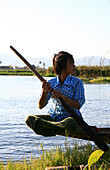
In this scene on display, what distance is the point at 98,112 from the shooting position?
15453mm

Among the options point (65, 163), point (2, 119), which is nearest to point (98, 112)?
point (2, 119)

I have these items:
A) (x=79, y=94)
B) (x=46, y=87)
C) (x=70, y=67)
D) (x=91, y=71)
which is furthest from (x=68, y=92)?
(x=91, y=71)

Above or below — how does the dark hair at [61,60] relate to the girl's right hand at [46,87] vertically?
above

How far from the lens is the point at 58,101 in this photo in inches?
173

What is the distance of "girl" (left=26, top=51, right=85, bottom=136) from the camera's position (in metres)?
4.32

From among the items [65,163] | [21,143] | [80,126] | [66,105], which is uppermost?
[66,105]

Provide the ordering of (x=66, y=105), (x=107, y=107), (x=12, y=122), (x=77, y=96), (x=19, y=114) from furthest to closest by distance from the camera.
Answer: (x=107, y=107) < (x=19, y=114) < (x=12, y=122) < (x=77, y=96) < (x=66, y=105)

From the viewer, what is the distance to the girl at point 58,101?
4.32 metres

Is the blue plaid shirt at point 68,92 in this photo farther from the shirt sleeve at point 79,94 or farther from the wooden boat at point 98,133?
the wooden boat at point 98,133

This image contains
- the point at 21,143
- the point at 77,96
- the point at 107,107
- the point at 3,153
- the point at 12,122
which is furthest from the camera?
the point at 107,107

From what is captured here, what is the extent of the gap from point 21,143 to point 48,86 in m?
5.28

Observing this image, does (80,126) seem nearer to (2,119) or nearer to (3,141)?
(3,141)

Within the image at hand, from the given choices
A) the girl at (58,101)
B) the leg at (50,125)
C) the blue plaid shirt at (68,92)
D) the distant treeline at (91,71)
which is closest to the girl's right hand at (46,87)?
the girl at (58,101)

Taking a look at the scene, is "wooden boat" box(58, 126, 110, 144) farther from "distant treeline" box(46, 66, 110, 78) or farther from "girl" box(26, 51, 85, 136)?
"distant treeline" box(46, 66, 110, 78)
